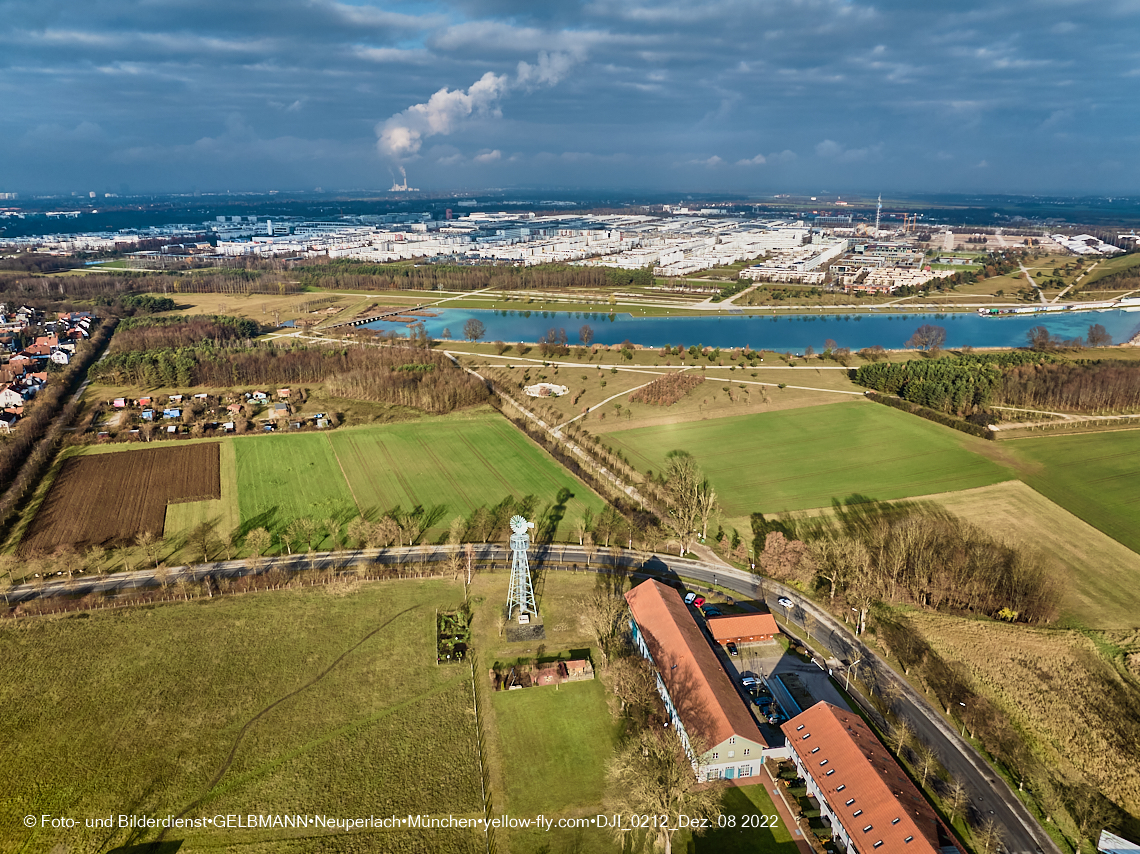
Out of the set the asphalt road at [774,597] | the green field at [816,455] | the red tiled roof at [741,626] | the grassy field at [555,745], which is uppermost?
the green field at [816,455]

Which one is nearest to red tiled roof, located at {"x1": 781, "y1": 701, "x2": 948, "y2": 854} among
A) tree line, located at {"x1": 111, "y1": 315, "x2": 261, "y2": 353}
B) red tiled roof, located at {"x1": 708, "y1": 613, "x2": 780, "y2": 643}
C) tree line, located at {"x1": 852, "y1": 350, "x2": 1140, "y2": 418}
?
red tiled roof, located at {"x1": 708, "y1": 613, "x2": 780, "y2": 643}

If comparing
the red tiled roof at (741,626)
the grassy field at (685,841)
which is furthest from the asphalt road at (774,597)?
the grassy field at (685,841)

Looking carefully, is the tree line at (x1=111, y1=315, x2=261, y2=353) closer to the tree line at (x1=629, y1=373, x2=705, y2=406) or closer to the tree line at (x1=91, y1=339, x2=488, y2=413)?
the tree line at (x1=91, y1=339, x2=488, y2=413)

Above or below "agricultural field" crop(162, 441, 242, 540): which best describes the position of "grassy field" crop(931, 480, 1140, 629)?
above

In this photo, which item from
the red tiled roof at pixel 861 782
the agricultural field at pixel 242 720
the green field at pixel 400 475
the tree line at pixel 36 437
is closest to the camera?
the red tiled roof at pixel 861 782

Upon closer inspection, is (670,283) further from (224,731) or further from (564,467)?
(224,731)

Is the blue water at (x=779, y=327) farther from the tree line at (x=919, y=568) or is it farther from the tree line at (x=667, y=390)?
the tree line at (x=919, y=568)
